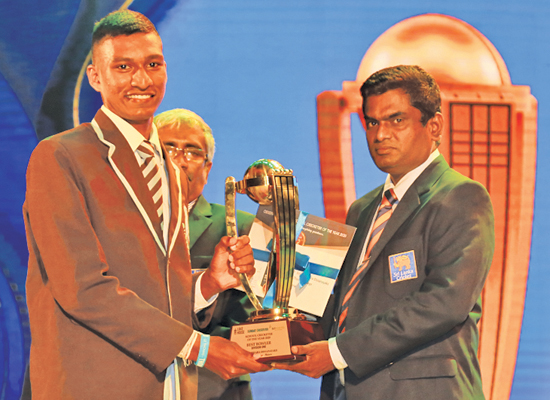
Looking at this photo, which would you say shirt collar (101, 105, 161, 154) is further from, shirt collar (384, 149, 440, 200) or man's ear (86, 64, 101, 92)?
shirt collar (384, 149, 440, 200)

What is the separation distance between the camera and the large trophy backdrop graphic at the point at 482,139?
3.01 m

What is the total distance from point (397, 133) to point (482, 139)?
3.39 ft

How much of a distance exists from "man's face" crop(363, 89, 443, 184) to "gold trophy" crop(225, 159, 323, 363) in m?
0.45

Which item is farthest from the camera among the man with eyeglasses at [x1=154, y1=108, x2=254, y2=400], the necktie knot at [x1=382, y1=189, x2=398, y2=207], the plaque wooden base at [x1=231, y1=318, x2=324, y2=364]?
the man with eyeglasses at [x1=154, y1=108, x2=254, y2=400]

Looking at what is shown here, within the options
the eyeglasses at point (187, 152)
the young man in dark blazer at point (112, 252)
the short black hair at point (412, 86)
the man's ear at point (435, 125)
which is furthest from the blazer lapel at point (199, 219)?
the man's ear at point (435, 125)

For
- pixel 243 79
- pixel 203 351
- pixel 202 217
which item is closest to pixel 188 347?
pixel 203 351

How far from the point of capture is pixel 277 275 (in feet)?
6.57

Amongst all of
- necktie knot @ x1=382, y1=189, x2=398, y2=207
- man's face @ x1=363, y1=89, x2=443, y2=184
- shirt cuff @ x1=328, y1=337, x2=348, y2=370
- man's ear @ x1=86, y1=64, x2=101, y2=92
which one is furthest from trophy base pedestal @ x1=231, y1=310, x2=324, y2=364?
man's ear @ x1=86, y1=64, x2=101, y2=92

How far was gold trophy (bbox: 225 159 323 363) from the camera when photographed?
1.90 metres

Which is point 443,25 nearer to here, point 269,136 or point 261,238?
point 269,136

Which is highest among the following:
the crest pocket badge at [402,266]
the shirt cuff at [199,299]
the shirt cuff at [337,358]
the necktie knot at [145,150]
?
the necktie knot at [145,150]

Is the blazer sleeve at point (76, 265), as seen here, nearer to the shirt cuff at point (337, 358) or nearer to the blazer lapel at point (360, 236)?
the shirt cuff at point (337, 358)

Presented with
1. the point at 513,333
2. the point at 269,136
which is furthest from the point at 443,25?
the point at 513,333

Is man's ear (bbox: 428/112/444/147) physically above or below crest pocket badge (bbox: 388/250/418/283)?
above
